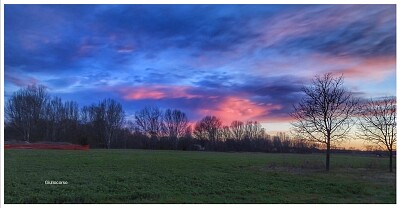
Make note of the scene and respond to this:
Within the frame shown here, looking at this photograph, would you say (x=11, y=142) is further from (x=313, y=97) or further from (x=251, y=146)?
(x=313, y=97)

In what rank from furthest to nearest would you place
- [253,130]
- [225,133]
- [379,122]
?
1. [225,133]
2. [253,130]
3. [379,122]

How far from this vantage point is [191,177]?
10.7 metres

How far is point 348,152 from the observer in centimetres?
1057

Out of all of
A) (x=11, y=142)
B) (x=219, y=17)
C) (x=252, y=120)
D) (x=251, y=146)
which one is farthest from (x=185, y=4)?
(x=11, y=142)

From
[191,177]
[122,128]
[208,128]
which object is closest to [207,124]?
[208,128]

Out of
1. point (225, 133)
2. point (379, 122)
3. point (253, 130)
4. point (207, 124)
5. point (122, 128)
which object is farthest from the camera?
point (122, 128)

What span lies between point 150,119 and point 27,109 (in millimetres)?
3497

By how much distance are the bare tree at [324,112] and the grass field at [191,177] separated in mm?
563

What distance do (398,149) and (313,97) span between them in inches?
92.9

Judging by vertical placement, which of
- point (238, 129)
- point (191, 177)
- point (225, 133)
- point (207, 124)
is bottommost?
point (191, 177)

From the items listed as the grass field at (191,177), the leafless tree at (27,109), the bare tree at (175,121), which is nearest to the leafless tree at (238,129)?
the grass field at (191,177)

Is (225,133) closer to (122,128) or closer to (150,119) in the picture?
(150,119)

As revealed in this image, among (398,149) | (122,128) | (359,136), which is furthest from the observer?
(122,128)

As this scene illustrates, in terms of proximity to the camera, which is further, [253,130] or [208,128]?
[208,128]
